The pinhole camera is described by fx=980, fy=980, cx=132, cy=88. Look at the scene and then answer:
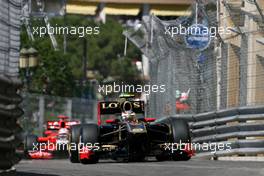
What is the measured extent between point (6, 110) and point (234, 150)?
7.11 meters

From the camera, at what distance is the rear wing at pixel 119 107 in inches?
676

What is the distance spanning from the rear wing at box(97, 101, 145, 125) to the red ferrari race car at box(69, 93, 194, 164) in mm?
207

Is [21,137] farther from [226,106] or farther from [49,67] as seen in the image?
[49,67]

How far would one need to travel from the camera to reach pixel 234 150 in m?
17.2

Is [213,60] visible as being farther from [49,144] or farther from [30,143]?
[30,143]

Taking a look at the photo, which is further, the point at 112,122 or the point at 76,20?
the point at 76,20

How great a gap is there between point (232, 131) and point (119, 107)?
2075 millimetres

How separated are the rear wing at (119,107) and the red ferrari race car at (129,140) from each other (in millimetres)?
207

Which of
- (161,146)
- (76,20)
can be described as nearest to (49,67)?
(76,20)

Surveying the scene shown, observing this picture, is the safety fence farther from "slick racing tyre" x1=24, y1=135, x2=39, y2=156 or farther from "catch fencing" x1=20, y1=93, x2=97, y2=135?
"catch fencing" x1=20, y1=93, x2=97, y2=135

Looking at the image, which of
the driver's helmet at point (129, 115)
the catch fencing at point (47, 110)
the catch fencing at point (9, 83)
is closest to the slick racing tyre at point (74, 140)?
the driver's helmet at point (129, 115)

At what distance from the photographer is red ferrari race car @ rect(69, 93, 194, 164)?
16250 millimetres

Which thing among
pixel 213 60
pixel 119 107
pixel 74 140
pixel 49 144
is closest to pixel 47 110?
pixel 49 144

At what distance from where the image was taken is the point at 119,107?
17297 mm
